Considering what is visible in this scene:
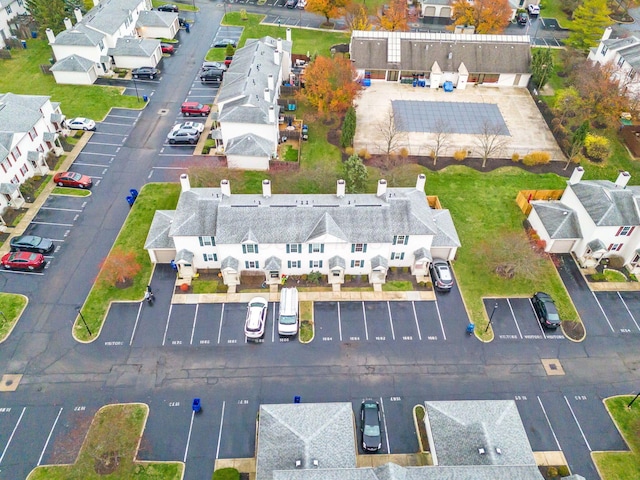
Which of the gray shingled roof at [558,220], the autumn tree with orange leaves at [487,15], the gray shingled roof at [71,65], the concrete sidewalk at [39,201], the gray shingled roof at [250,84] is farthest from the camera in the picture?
the autumn tree with orange leaves at [487,15]

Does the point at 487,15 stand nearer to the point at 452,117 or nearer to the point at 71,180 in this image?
the point at 452,117

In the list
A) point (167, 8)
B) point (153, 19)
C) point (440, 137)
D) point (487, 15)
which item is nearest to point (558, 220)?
point (440, 137)

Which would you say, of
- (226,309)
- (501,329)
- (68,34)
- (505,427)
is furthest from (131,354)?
(68,34)

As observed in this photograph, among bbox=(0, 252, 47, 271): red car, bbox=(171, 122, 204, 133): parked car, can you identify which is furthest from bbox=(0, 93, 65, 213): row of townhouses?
bbox=(171, 122, 204, 133): parked car

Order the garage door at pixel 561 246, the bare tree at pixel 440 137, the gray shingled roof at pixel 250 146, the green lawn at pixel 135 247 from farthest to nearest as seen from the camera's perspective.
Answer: the bare tree at pixel 440 137 < the gray shingled roof at pixel 250 146 < the garage door at pixel 561 246 < the green lawn at pixel 135 247

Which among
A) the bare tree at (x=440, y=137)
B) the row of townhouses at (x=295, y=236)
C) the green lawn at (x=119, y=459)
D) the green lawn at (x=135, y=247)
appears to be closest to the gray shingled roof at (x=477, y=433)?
the row of townhouses at (x=295, y=236)

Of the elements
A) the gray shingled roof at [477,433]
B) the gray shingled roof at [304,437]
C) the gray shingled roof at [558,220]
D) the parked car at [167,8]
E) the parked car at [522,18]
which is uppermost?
the parked car at [167,8]

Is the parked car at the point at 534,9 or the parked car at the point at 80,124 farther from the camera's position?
the parked car at the point at 534,9

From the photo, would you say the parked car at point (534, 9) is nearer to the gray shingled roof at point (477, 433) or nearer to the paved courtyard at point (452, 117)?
the paved courtyard at point (452, 117)
